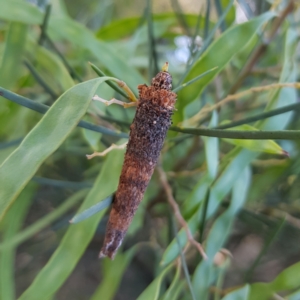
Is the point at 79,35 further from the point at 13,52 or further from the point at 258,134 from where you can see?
the point at 258,134

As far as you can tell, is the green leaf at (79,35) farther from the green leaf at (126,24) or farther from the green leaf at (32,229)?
the green leaf at (32,229)

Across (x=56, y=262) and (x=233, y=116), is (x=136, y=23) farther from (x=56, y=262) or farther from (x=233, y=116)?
(x=56, y=262)

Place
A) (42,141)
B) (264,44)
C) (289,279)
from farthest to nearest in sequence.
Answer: (264,44) < (289,279) < (42,141)

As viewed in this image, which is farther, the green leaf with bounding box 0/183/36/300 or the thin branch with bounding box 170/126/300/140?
the green leaf with bounding box 0/183/36/300

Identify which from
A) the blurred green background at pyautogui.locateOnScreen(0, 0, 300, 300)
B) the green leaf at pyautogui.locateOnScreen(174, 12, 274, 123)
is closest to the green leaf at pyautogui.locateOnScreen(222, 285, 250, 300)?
the blurred green background at pyautogui.locateOnScreen(0, 0, 300, 300)

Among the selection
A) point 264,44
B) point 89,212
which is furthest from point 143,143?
point 264,44

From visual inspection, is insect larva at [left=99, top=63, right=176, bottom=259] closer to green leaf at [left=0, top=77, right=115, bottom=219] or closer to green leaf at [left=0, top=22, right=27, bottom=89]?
green leaf at [left=0, top=77, right=115, bottom=219]
